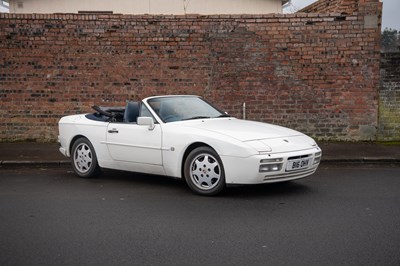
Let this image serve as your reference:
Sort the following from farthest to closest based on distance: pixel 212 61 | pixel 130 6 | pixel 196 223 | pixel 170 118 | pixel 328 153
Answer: pixel 130 6 → pixel 212 61 → pixel 328 153 → pixel 170 118 → pixel 196 223

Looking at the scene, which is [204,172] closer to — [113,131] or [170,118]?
[170,118]

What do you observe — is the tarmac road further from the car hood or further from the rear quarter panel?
the car hood

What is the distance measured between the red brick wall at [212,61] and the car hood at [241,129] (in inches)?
184

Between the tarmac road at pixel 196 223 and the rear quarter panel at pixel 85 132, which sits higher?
the rear quarter panel at pixel 85 132

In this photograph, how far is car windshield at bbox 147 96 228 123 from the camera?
25.3ft

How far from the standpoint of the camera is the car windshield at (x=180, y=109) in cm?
771

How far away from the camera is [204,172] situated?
6844 millimetres

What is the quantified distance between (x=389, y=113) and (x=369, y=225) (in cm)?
781

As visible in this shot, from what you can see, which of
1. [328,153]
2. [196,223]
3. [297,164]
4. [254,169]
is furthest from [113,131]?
[328,153]

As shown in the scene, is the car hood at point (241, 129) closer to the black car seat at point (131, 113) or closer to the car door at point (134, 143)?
the car door at point (134, 143)

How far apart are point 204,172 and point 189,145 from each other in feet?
1.45

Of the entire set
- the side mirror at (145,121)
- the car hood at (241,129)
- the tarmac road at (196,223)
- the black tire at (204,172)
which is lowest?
the tarmac road at (196,223)

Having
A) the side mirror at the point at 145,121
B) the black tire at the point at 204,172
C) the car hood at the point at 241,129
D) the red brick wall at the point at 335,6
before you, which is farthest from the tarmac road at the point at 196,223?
the red brick wall at the point at 335,6

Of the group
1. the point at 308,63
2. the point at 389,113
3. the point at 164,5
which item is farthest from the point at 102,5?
the point at 389,113
